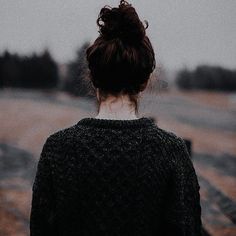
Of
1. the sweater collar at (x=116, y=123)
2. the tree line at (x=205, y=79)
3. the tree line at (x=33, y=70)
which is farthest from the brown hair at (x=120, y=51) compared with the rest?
the tree line at (x=205, y=79)

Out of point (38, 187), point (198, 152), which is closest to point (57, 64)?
point (198, 152)

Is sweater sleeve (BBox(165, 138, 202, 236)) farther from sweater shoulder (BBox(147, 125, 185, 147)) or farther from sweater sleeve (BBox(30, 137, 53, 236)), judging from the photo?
sweater sleeve (BBox(30, 137, 53, 236))

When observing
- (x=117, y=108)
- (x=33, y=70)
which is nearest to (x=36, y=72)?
(x=33, y=70)

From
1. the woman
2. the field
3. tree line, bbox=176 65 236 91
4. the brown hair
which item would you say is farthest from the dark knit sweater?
tree line, bbox=176 65 236 91

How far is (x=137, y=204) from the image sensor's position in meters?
1.76

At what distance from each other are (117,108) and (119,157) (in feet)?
0.70

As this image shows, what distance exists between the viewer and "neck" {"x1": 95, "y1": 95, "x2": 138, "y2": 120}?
1.77 m

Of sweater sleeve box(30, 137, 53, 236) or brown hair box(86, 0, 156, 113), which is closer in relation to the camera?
brown hair box(86, 0, 156, 113)

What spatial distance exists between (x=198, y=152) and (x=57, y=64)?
81.2ft

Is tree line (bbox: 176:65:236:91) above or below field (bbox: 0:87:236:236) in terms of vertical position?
above

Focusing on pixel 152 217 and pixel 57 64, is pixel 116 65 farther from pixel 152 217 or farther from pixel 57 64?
pixel 57 64

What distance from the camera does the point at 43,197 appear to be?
1.89 m

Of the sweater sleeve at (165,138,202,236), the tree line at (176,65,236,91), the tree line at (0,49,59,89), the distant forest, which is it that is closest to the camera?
the sweater sleeve at (165,138,202,236)

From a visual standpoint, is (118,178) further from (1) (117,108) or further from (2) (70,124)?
(2) (70,124)
